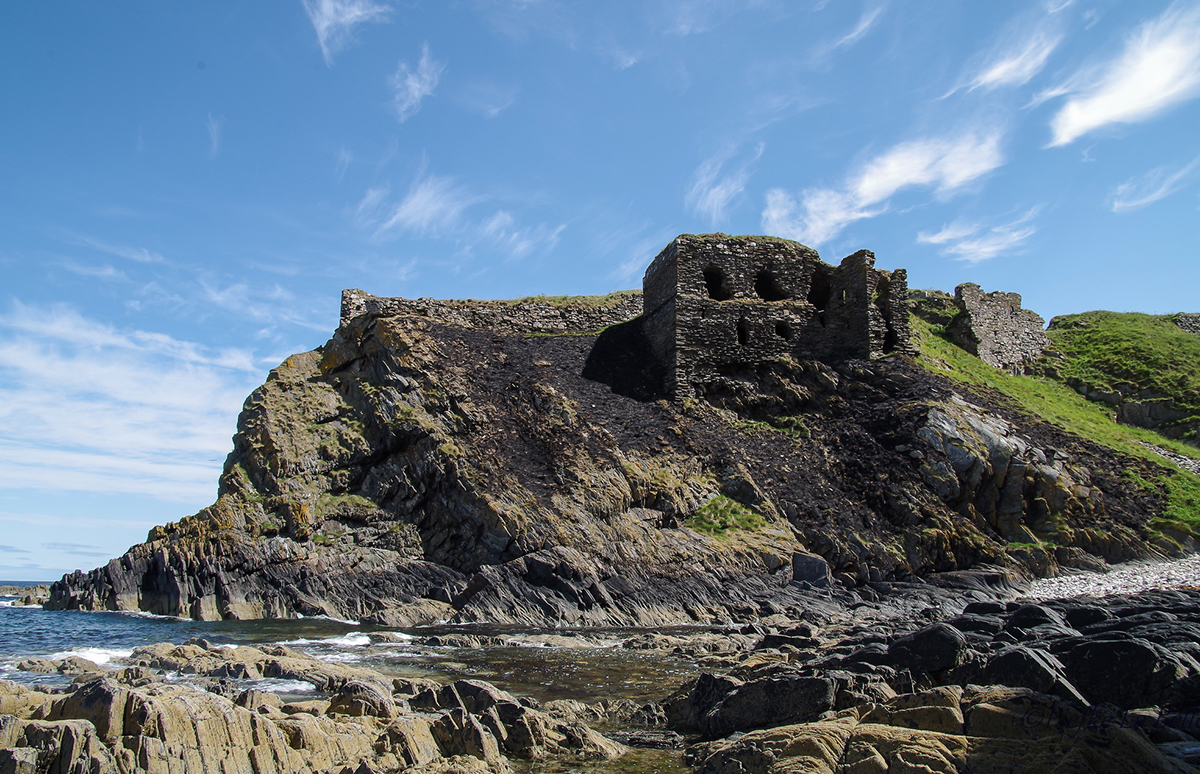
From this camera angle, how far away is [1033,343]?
40844mm

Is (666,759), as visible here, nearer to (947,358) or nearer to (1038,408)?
(1038,408)

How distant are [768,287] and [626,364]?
800cm

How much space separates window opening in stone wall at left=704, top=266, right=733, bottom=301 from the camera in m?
32.7

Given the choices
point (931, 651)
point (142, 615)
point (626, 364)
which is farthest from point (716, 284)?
point (931, 651)

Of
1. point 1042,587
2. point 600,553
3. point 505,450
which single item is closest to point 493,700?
point 600,553

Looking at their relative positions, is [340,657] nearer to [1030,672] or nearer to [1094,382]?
[1030,672]

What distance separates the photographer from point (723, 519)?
2458 centimetres

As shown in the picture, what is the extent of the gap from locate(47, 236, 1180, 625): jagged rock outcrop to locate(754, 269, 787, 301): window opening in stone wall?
3942 mm

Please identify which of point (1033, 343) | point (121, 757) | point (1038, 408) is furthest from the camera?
point (1033, 343)

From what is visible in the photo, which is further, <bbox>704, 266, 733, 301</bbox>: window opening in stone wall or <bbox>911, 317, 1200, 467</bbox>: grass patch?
<bbox>704, 266, 733, 301</bbox>: window opening in stone wall

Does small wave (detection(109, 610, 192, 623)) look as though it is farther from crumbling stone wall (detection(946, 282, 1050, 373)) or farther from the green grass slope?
crumbling stone wall (detection(946, 282, 1050, 373))

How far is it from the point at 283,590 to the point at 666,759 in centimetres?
1683

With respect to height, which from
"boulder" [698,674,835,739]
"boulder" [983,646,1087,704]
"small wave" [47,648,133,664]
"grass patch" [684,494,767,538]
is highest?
"grass patch" [684,494,767,538]

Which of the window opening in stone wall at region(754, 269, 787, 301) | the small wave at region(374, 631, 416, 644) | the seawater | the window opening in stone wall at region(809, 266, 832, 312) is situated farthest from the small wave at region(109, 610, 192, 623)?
the window opening in stone wall at region(809, 266, 832, 312)
